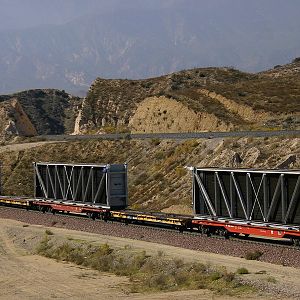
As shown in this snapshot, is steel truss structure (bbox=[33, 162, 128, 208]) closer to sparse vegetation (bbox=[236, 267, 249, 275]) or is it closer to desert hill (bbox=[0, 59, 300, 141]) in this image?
sparse vegetation (bbox=[236, 267, 249, 275])

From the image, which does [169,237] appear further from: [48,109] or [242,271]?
[48,109]

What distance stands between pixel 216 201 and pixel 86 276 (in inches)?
310

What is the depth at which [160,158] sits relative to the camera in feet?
207

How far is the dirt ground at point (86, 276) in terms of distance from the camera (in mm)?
24266

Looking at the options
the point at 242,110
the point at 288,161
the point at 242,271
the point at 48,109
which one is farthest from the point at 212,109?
the point at 48,109

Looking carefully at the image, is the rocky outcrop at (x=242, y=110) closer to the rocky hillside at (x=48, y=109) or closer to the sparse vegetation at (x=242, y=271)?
the sparse vegetation at (x=242, y=271)

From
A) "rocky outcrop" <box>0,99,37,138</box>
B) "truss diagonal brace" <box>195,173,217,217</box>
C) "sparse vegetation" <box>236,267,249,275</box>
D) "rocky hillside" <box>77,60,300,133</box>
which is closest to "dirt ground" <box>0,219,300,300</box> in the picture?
"sparse vegetation" <box>236,267,249,275</box>

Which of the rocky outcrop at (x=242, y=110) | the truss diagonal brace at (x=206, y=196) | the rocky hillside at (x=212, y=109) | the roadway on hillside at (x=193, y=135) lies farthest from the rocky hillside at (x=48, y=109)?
the truss diagonal brace at (x=206, y=196)

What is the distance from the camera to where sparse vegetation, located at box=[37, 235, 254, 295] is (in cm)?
2509

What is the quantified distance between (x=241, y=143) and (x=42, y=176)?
16172 mm

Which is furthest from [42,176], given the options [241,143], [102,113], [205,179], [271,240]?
[102,113]

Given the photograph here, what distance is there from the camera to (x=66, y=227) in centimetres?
4303

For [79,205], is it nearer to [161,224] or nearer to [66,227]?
[66,227]

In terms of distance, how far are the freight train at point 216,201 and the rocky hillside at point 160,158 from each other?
6.73 metres
